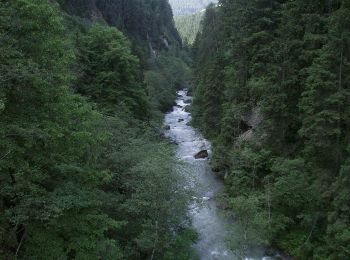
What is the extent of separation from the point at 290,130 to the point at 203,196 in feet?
25.3

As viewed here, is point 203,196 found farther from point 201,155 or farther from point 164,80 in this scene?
point 164,80

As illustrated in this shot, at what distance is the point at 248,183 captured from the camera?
85.9 ft

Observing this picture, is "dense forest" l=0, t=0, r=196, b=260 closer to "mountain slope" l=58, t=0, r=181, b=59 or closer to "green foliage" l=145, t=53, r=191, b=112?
"green foliage" l=145, t=53, r=191, b=112

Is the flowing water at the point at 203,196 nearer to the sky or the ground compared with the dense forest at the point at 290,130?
nearer to the ground


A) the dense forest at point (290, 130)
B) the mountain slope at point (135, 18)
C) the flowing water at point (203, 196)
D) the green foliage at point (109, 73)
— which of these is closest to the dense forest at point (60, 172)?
the flowing water at point (203, 196)

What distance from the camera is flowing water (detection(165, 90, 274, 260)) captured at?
20337 mm

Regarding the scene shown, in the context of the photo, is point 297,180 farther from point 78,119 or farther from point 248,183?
point 78,119

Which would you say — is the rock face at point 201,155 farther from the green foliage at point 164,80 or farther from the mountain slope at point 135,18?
the mountain slope at point 135,18

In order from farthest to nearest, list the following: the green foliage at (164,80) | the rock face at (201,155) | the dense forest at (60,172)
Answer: the green foliage at (164,80)
the rock face at (201,155)
the dense forest at (60,172)

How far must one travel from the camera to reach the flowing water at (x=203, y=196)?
20.3 metres

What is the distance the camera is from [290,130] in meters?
26.4

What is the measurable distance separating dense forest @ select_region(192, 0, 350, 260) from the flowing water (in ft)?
3.93

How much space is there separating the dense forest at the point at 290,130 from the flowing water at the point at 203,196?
1197 millimetres

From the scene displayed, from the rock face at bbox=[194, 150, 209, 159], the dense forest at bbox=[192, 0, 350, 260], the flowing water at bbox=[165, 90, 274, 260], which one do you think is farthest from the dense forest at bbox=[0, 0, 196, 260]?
the rock face at bbox=[194, 150, 209, 159]
